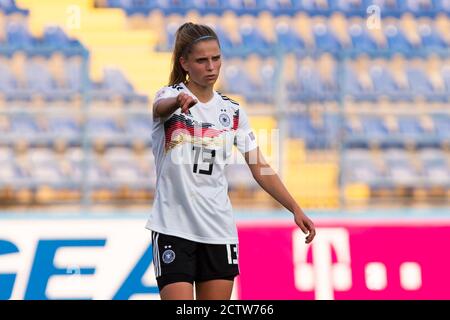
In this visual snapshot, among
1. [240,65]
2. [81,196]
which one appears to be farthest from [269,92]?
[81,196]

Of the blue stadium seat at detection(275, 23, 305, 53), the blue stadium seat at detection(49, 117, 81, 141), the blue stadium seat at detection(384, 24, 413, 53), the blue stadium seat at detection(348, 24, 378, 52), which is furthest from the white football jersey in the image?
the blue stadium seat at detection(384, 24, 413, 53)

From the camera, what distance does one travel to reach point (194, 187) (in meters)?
3.47

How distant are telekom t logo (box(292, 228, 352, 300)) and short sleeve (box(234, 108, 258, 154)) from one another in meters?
2.60

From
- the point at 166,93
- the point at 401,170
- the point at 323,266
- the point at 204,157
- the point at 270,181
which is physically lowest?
the point at 323,266

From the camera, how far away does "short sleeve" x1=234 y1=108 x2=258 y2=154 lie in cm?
366

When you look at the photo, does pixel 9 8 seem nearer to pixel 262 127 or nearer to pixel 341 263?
pixel 262 127

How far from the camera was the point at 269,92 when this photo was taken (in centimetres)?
761

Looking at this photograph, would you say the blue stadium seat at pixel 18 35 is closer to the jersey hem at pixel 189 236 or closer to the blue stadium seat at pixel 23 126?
the blue stadium seat at pixel 23 126

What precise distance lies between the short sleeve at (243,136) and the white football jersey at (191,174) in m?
0.14

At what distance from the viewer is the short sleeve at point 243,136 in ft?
12.0

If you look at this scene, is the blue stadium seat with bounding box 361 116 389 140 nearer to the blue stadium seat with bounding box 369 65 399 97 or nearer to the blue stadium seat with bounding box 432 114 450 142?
the blue stadium seat with bounding box 432 114 450 142

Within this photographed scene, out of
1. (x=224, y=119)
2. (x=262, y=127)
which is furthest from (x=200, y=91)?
(x=262, y=127)

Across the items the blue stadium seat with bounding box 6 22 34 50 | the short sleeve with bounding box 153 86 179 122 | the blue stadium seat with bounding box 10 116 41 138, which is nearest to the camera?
the short sleeve with bounding box 153 86 179 122

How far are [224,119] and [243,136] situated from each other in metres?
0.15
